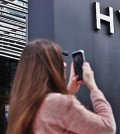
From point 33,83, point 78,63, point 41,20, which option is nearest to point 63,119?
point 33,83

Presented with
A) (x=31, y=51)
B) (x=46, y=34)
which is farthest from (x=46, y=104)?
(x=46, y=34)

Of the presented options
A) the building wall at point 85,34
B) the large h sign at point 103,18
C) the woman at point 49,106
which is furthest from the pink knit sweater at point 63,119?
the large h sign at point 103,18

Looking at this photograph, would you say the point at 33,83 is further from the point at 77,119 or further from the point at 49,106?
the point at 77,119

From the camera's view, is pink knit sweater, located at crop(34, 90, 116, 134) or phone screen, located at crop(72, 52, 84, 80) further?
phone screen, located at crop(72, 52, 84, 80)

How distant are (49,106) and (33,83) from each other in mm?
129

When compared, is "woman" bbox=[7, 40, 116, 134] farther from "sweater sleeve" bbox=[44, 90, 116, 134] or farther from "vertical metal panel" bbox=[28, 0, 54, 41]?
"vertical metal panel" bbox=[28, 0, 54, 41]

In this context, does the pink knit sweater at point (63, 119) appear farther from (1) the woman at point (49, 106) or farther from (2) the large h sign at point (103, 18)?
(2) the large h sign at point (103, 18)

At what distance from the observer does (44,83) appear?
1.91 metres

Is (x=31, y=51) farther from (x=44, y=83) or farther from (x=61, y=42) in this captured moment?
(x=61, y=42)

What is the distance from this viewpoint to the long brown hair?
188 cm

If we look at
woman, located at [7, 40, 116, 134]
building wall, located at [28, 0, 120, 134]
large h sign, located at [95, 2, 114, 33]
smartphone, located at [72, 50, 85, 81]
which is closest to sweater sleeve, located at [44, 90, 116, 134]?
woman, located at [7, 40, 116, 134]

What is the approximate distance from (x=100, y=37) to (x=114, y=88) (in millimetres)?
723

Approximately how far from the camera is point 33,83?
6.26 feet

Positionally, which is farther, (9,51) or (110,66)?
(9,51)
